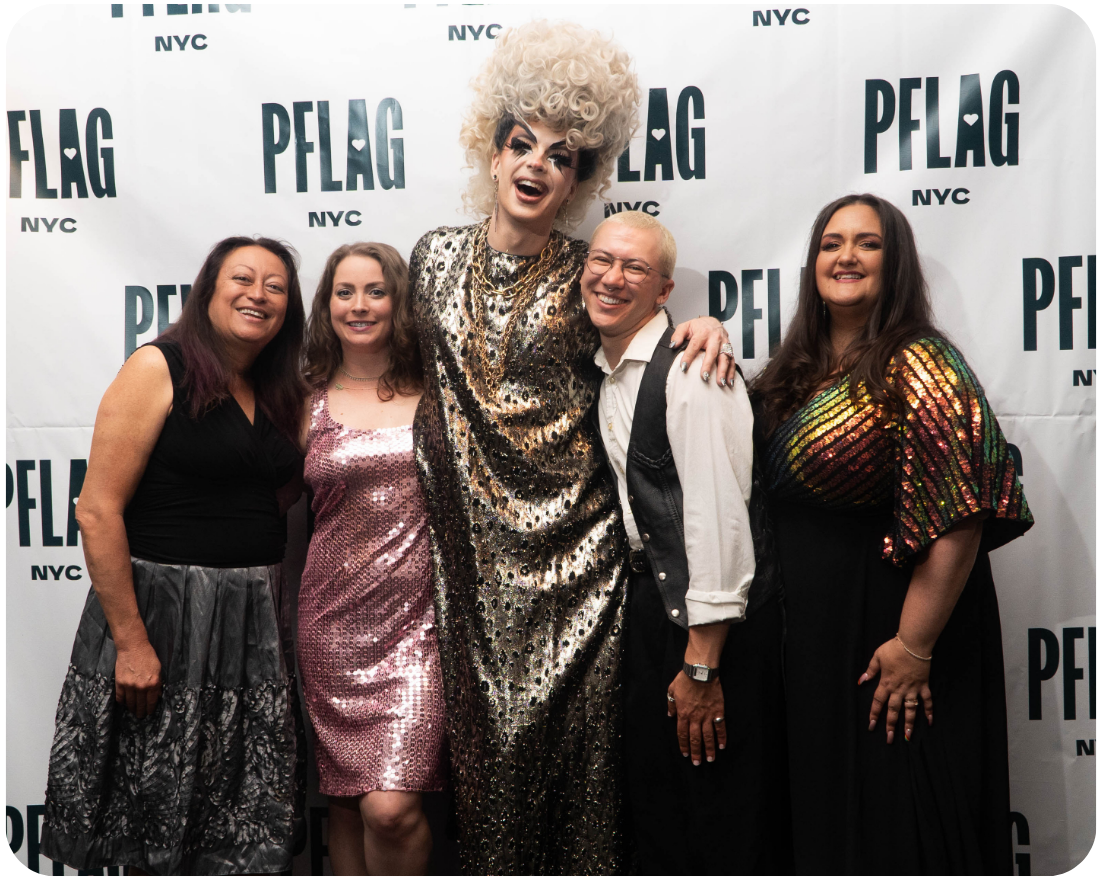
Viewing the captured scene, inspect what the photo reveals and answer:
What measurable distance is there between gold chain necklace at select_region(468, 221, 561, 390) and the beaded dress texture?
750 mm

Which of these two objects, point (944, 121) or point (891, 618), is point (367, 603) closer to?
point (891, 618)

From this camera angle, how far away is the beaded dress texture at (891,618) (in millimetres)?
1800

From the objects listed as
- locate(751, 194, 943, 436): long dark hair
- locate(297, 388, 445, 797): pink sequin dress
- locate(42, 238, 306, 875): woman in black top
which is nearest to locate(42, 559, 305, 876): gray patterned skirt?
locate(42, 238, 306, 875): woman in black top

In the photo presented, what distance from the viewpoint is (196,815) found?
2.05 m

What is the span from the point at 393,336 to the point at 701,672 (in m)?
1.24

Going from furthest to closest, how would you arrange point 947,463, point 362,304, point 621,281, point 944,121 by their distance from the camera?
point 944,121
point 362,304
point 621,281
point 947,463

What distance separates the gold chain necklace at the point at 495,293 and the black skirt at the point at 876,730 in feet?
2.87

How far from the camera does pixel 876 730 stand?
1896mm

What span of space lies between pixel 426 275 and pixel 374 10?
98 centimetres

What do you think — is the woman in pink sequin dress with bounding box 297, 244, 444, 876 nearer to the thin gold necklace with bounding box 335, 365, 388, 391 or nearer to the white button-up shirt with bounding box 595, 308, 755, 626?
the thin gold necklace with bounding box 335, 365, 388, 391

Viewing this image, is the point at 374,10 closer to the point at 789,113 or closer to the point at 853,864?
the point at 789,113

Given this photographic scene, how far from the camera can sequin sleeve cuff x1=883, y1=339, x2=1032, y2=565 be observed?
69.9 inches

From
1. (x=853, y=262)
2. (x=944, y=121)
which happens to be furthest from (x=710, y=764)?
(x=944, y=121)

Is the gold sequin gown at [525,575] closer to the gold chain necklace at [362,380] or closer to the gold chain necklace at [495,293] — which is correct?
the gold chain necklace at [495,293]
